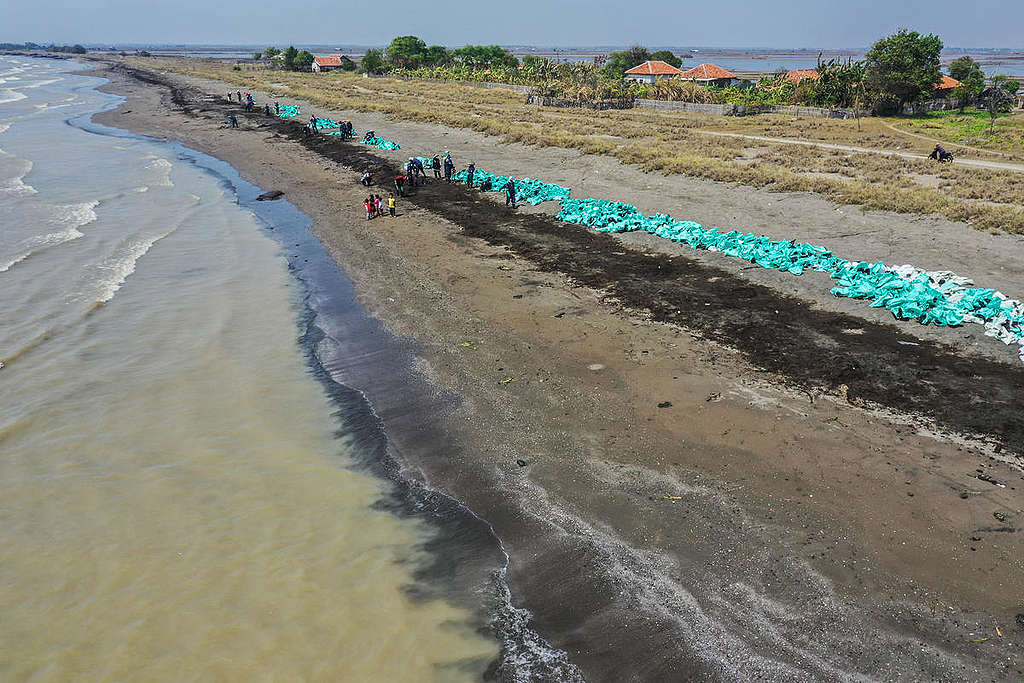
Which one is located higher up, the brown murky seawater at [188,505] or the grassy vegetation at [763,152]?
the grassy vegetation at [763,152]

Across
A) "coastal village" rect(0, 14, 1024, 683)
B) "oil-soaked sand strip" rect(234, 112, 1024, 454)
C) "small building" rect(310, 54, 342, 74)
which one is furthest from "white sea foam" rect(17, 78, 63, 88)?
"oil-soaked sand strip" rect(234, 112, 1024, 454)

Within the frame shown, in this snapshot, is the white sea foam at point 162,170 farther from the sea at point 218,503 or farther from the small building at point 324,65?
the small building at point 324,65

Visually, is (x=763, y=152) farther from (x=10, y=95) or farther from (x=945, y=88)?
(x=10, y=95)

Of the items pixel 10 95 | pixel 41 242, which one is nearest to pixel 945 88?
pixel 41 242

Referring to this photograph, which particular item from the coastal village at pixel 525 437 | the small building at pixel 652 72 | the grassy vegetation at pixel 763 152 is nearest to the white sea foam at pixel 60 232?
the coastal village at pixel 525 437

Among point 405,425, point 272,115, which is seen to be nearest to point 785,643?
point 405,425

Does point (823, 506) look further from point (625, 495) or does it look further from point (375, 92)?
point (375, 92)

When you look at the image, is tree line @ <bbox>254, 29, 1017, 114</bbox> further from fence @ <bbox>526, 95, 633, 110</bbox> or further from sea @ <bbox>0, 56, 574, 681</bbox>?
sea @ <bbox>0, 56, 574, 681</bbox>
